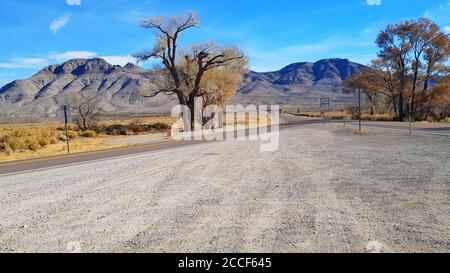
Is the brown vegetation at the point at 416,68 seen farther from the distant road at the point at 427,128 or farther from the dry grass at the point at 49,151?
the dry grass at the point at 49,151

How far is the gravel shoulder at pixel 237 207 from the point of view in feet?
19.2

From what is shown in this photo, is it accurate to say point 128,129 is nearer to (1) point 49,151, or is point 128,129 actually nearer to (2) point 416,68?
(1) point 49,151

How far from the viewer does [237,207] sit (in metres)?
7.86

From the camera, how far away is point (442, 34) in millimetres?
43594

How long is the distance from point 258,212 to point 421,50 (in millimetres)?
44589

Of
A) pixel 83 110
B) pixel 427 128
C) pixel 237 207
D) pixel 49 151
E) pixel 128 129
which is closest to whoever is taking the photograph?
pixel 237 207

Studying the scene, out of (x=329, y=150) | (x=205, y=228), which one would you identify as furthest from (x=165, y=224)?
(x=329, y=150)

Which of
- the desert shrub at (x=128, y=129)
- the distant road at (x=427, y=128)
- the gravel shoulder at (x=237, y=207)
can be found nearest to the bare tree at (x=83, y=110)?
the desert shrub at (x=128, y=129)

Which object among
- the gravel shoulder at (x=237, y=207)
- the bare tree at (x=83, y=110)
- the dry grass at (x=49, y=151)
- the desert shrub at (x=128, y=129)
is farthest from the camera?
the bare tree at (x=83, y=110)

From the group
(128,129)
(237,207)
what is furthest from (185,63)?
(237,207)

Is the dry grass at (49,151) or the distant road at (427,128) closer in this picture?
the dry grass at (49,151)

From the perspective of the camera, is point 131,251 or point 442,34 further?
point 442,34

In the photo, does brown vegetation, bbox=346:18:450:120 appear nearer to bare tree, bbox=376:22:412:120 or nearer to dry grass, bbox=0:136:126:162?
bare tree, bbox=376:22:412:120
